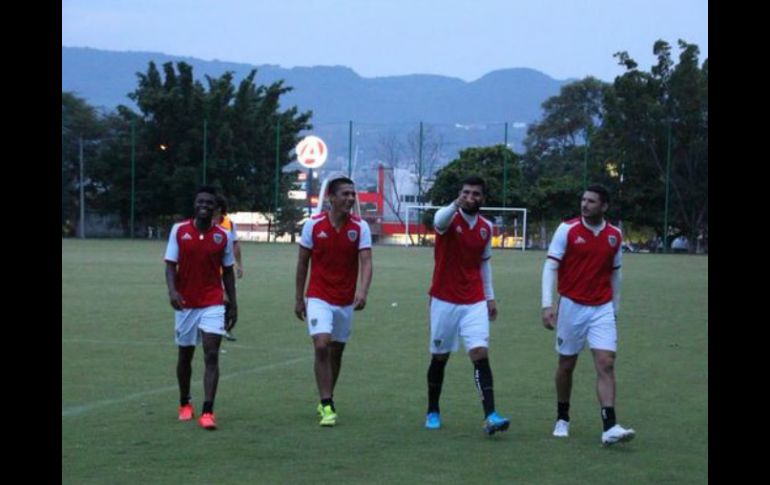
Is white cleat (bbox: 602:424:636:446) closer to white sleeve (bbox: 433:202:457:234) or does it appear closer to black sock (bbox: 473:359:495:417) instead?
black sock (bbox: 473:359:495:417)

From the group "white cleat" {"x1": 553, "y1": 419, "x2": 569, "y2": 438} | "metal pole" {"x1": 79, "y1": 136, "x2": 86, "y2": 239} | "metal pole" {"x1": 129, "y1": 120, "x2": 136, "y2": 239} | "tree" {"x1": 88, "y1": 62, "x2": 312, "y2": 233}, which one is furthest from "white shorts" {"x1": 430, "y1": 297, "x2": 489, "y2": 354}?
"metal pole" {"x1": 79, "y1": 136, "x2": 86, "y2": 239}

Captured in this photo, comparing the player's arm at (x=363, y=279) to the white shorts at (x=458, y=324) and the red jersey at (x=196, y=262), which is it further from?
the red jersey at (x=196, y=262)

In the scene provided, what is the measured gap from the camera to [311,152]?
68875mm

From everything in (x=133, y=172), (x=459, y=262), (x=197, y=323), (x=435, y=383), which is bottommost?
(x=435, y=383)

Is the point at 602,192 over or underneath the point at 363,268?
over

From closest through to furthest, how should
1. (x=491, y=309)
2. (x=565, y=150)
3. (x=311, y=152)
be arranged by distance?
1. (x=491, y=309)
2. (x=311, y=152)
3. (x=565, y=150)

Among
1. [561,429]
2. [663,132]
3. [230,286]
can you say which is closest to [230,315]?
[230,286]

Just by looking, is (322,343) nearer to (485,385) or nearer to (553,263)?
(485,385)

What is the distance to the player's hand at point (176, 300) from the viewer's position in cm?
1051

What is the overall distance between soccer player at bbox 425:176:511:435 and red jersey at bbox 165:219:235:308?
6.07 ft

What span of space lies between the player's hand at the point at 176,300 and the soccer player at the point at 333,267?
99 cm

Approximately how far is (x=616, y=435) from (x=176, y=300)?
3.75m

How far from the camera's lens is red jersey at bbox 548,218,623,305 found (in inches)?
394
